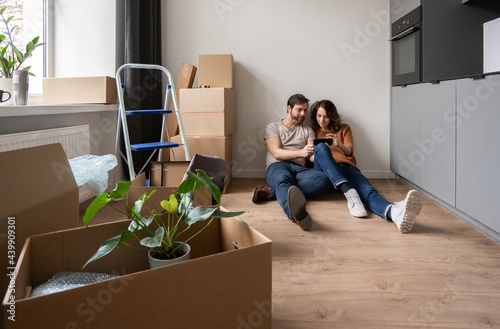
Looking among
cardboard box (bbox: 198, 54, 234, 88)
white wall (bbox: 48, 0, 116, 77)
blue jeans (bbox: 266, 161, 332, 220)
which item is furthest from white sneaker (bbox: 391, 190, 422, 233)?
white wall (bbox: 48, 0, 116, 77)

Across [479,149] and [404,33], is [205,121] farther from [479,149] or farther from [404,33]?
[479,149]

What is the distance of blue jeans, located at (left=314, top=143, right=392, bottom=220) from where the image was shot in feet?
8.17

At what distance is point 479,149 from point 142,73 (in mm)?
2552

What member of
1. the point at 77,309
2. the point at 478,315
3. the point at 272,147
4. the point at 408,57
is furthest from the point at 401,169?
the point at 77,309

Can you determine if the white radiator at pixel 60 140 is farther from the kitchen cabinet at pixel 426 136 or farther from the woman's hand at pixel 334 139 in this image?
the kitchen cabinet at pixel 426 136

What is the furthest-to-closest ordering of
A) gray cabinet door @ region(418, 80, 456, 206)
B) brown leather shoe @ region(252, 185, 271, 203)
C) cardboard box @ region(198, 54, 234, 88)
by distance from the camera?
cardboard box @ region(198, 54, 234, 88), brown leather shoe @ region(252, 185, 271, 203), gray cabinet door @ region(418, 80, 456, 206)

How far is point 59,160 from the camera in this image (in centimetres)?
129

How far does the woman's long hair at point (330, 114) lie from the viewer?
3.42 metres

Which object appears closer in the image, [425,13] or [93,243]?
[93,243]

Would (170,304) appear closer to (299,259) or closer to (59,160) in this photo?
(59,160)

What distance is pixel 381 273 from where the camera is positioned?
162cm

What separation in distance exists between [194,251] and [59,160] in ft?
1.99

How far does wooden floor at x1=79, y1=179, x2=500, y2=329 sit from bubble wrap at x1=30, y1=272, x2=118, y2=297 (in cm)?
62

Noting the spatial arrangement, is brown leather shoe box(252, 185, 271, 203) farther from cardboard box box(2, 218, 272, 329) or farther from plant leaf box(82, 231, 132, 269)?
plant leaf box(82, 231, 132, 269)
